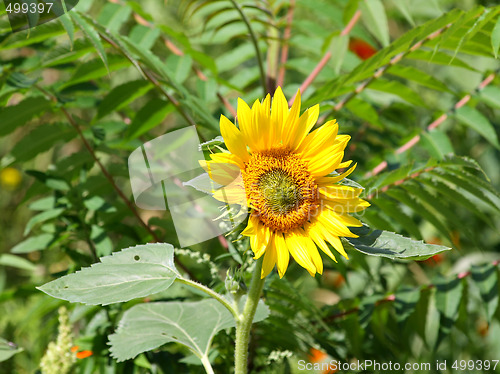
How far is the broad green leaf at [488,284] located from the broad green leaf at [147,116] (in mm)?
Result: 679

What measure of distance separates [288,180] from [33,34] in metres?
0.58

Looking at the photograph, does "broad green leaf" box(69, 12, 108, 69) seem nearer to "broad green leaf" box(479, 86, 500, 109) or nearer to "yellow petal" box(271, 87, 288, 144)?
"yellow petal" box(271, 87, 288, 144)

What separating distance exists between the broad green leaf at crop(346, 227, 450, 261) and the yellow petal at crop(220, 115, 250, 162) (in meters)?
0.17

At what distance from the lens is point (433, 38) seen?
3.05ft

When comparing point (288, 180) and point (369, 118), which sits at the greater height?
point (369, 118)

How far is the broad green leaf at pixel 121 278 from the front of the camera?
0.60 m

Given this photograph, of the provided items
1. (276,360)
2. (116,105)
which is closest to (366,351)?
(276,360)

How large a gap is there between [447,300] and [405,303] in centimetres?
9

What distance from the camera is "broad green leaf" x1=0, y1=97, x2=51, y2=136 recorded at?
960mm

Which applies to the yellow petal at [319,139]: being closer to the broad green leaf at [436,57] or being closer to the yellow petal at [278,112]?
the yellow petal at [278,112]

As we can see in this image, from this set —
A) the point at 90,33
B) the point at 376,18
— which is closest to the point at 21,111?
the point at 90,33

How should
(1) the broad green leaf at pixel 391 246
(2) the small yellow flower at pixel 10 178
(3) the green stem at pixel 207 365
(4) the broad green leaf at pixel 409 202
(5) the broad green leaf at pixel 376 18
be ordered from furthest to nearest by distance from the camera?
1. (2) the small yellow flower at pixel 10 178
2. (5) the broad green leaf at pixel 376 18
3. (4) the broad green leaf at pixel 409 202
4. (3) the green stem at pixel 207 365
5. (1) the broad green leaf at pixel 391 246

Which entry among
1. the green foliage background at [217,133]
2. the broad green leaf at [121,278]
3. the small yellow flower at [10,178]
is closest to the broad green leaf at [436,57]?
the green foliage background at [217,133]

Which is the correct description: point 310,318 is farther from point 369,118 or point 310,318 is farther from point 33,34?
point 33,34
